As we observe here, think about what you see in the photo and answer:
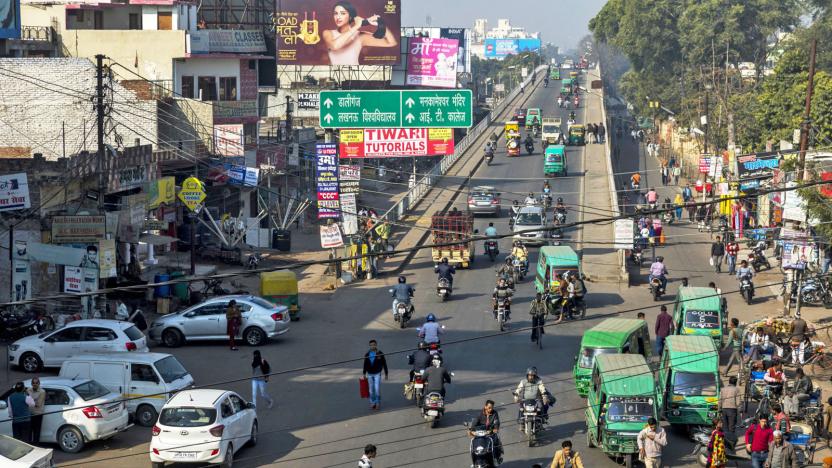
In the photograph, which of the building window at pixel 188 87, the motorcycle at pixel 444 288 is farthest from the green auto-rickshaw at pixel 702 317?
the building window at pixel 188 87

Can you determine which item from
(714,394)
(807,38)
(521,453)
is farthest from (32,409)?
(807,38)

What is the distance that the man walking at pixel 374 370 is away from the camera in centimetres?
2227

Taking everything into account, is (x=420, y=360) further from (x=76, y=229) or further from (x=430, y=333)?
(x=76, y=229)

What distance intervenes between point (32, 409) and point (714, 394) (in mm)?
12104

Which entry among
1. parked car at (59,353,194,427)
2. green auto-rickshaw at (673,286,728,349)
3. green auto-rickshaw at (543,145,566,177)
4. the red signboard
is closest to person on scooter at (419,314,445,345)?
parked car at (59,353,194,427)

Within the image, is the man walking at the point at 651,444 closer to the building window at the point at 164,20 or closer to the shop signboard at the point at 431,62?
the building window at the point at 164,20

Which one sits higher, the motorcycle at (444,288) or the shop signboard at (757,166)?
the shop signboard at (757,166)

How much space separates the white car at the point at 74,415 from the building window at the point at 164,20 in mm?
39591

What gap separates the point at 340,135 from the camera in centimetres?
5147

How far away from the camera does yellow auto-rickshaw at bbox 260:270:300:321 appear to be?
31609 millimetres

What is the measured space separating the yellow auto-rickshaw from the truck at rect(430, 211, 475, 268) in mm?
8236

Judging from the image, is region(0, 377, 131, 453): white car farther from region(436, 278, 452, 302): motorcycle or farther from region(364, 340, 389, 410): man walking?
region(436, 278, 452, 302): motorcycle

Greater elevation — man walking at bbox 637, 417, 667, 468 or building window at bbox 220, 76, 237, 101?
building window at bbox 220, 76, 237, 101

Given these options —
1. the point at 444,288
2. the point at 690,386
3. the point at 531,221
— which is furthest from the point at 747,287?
the point at 690,386
